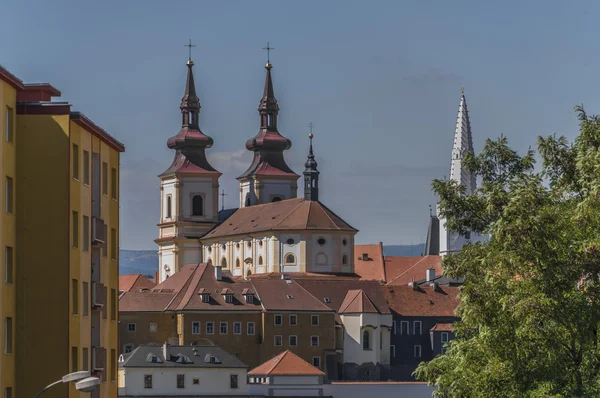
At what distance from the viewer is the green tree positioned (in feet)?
132

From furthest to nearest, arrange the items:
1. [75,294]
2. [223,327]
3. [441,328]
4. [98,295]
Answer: [441,328]
[223,327]
[98,295]
[75,294]

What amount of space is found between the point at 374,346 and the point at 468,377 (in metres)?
116

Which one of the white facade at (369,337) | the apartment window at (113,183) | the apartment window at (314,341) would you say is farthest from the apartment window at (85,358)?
the white facade at (369,337)

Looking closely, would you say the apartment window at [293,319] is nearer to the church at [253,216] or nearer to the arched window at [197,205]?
the church at [253,216]

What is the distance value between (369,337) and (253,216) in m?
31.5

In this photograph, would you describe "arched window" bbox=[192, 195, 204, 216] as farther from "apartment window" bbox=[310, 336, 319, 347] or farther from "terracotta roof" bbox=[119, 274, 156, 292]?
"apartment window" bbox=[310, 336, 319, 347]

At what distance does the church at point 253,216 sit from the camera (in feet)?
585

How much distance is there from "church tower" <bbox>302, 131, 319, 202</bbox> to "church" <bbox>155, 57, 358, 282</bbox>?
0.10 metres

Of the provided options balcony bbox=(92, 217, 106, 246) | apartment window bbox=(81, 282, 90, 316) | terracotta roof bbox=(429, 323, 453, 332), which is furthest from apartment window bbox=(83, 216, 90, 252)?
terracotta roof bbox=(429, 323, 453, 332)

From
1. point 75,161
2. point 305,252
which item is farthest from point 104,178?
point 305,252

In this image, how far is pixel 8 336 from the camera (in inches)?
1480

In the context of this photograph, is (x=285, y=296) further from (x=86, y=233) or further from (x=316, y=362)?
(x=86, y=233)

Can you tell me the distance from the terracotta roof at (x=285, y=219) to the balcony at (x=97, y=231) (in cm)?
13427

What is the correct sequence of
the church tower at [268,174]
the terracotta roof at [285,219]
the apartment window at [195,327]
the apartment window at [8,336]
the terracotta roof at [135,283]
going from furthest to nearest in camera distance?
the church tower at [268,174] → the terracotta roof at [285,219] → the terracotta roof at [135,283] → the apartment window at [195,327] → the apartment window at [8,336]
